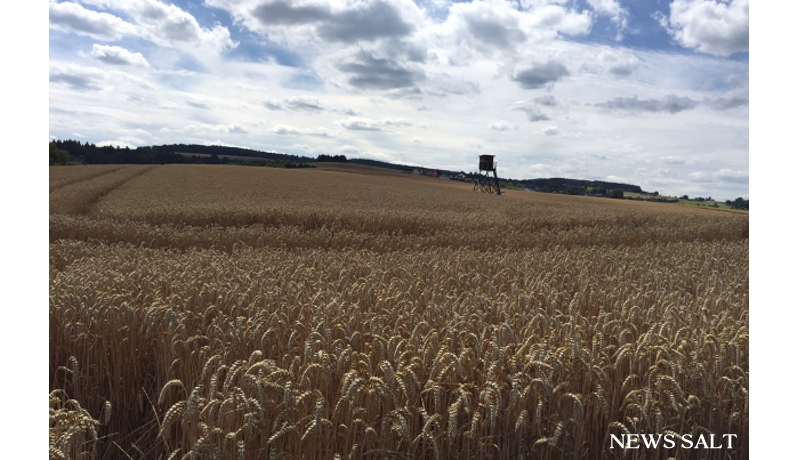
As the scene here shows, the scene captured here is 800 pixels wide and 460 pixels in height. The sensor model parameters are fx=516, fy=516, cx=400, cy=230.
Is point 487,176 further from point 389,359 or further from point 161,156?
point 389,359

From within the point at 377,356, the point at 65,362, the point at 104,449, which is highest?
the point at 377,356

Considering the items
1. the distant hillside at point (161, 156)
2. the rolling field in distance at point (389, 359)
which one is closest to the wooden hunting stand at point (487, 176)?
the distant hillside at point (161, 156)

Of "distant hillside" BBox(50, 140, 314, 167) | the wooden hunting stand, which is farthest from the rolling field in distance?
the wooden hunting stand

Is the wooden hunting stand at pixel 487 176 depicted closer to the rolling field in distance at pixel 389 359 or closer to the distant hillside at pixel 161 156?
the distant hillside at pixel 161 156

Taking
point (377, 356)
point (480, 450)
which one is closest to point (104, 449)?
point (377, 356)

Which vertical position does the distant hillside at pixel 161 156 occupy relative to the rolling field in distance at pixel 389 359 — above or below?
above

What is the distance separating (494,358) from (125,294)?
409cm

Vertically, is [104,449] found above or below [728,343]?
below

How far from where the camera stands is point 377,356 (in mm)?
3986

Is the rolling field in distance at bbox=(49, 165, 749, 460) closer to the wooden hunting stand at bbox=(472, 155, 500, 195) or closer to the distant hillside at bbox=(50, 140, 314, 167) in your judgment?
the distant hillside at bbox=(50, 140, 314, 167)

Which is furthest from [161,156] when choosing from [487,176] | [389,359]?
[389,359]

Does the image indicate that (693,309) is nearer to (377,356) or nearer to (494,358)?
(494,358)

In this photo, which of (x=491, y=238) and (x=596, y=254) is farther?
(x=491, y=238)

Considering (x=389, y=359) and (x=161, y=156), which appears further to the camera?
(x=161, y=156)
